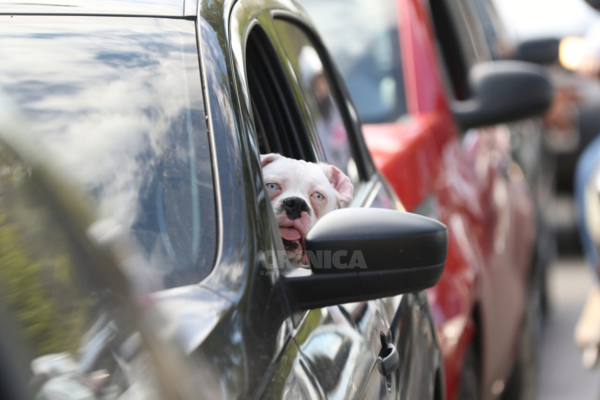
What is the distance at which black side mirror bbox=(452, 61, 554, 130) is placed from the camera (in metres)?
4.90

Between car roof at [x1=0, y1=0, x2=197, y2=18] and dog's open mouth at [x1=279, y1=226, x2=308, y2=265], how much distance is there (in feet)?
1.62

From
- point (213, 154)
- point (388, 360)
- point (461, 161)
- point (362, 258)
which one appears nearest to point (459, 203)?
point (461, 161)

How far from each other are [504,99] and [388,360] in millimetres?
2894

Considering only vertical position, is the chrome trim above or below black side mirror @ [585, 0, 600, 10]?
above

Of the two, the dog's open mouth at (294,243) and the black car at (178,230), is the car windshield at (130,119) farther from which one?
the dog's open mouth at (294,243)

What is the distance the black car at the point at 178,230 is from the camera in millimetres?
1489

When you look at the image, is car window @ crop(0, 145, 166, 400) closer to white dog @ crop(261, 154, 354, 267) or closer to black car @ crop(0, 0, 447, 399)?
black car @ crop(0, 0, 447, 399)

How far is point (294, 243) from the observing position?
7.14 feet

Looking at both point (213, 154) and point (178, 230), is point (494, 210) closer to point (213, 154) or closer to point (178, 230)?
point (213, 154)

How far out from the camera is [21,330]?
4.43 feet

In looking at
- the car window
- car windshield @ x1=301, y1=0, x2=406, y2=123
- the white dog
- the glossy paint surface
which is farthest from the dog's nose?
car windshield @ x1=301, y1=0, x2=406, y2=123

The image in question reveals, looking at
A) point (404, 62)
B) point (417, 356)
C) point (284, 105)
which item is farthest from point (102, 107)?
point (404, 62)

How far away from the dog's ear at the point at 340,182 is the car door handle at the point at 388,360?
0.34 meters

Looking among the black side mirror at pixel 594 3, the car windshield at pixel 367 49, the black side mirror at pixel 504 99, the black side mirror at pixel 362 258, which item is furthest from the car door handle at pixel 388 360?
the black side mirror at pixel 594 3
